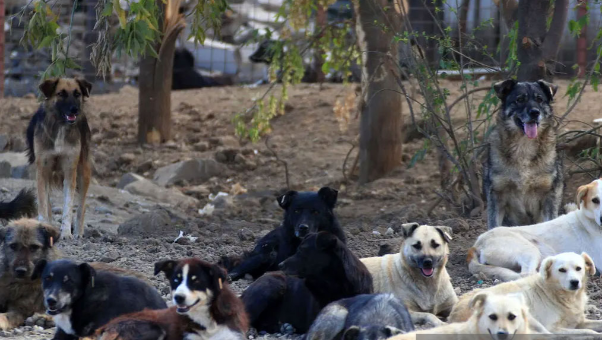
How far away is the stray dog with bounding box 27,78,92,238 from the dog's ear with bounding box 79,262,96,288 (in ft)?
15.8

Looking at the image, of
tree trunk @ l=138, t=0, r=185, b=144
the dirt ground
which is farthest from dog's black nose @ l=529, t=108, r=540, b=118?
tree trunk @ l=138, t=0, r=185, b=144

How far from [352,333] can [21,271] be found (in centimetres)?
269

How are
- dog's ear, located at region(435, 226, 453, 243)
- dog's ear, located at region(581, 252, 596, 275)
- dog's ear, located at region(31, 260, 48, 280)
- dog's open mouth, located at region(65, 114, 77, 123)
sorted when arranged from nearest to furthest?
dog's ear, located at region(31, 260, 48, 280), dog's ear, located at region(581, 252, 596, 275), dog's ear, located at region(435, 226, 453, 243), dog's open mouth, located at region(65, 114, 77, 123)

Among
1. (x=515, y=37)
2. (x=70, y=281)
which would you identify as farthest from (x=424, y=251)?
(x=515, y=37)

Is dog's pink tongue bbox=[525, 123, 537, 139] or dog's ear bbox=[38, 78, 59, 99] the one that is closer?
dog's pink tongue bbox=[525, 123, 537, 139]

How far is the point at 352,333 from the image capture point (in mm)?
6254

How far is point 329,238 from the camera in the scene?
727cm

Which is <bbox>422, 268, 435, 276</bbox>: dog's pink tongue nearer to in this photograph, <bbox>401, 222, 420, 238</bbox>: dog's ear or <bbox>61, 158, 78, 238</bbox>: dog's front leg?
<bbox>401, 222, 420, 238</bbox>: dog's ear

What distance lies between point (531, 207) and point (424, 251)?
2741 millimetres

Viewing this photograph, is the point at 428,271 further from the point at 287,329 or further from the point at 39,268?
the point at 39,268

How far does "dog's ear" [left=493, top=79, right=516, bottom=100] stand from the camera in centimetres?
969

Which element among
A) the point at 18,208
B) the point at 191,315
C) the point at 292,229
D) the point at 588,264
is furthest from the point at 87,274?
the point at 18,208

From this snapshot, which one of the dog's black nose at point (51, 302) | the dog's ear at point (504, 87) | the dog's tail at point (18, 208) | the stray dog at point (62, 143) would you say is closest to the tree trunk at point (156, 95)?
the stray dog at point (62, 143)

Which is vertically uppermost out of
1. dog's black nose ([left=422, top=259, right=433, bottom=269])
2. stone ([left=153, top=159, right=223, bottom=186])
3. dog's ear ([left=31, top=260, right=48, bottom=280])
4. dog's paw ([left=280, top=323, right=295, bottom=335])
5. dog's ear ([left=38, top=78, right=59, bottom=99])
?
dog's ear ([left=38, top=78, right=59, bottom=99])
